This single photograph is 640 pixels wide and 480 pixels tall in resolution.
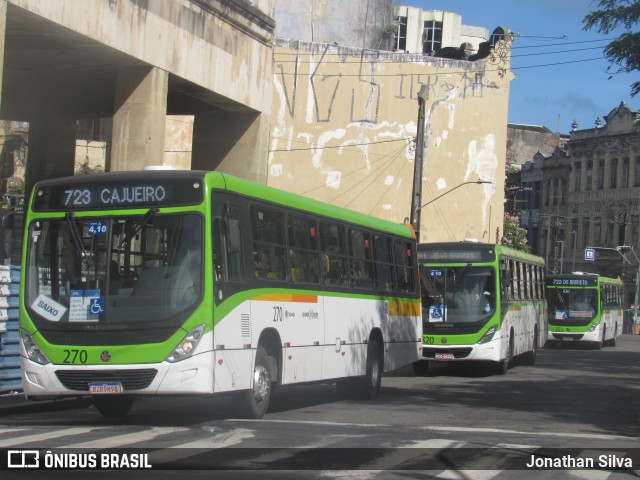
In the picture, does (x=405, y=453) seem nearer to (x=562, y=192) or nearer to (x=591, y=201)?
(x=591, y=201)

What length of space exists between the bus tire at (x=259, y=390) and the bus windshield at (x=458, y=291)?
35.0 feet

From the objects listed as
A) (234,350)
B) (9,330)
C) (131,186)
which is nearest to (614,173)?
(9,330)

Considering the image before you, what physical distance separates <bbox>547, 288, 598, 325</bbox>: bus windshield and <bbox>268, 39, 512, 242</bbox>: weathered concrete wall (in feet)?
18.9

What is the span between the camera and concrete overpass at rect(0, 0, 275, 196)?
60.6ft

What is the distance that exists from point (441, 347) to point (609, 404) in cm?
662

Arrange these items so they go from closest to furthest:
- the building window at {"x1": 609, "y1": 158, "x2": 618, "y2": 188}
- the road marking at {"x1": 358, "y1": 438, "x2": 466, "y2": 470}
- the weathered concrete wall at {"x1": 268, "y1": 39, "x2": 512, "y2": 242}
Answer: the road marking at {"x1": 358, "y1": 438, "x2": 466, "y2": 470}
the weathered concrete wall at {"x1": 268, "y1": 39, "x2": 512, "y2": 242}
the building window at {"x1": 609, "y1": 158, "x2": 618, "y2": 188}

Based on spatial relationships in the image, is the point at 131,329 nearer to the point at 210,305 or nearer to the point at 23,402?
the point at 210,305

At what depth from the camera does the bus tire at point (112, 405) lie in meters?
13.5

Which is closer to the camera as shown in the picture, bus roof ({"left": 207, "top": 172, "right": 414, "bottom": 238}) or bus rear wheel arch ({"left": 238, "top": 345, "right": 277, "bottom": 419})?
bus roof ({"left": 207, "top": 172, "right": 414, "bottom": 238})

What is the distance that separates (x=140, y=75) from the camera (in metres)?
20.2

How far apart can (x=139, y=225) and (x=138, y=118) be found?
27.9ft

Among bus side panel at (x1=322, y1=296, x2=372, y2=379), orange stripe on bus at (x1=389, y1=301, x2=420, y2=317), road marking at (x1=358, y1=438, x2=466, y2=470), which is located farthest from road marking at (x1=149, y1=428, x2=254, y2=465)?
orange stripe on bus at (x1=389, y1=301, x2=420, y2=317)

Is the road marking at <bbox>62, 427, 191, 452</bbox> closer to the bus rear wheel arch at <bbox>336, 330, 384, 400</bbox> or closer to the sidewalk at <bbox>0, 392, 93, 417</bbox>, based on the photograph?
the sidewalk at <bbox>0, 392, 93, 417</bbox>

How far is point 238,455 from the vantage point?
9.88 meters
